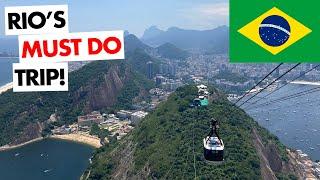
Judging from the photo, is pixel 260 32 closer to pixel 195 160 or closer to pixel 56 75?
pixel 56 75

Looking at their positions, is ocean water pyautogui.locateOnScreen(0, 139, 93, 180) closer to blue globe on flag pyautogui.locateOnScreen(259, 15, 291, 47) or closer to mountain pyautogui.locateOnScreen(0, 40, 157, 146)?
mountain pyautogui.locateOnScreen(0, 40, 157, 146)

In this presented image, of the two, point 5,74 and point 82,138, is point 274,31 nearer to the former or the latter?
point 82,138

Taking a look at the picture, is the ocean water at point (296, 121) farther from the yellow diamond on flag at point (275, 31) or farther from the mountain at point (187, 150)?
the yellow diamond on flag at point (275, 31)

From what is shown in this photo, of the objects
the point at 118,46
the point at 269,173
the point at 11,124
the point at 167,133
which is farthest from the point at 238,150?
the point at 11,124

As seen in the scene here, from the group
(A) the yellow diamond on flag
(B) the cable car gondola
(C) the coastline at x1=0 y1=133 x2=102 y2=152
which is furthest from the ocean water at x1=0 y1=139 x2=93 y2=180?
(A) the yellow diamond on flag

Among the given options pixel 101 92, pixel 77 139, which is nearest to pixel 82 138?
pixel 77 139

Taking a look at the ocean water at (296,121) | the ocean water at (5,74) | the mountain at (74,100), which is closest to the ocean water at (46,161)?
the mountain at (74,100)
